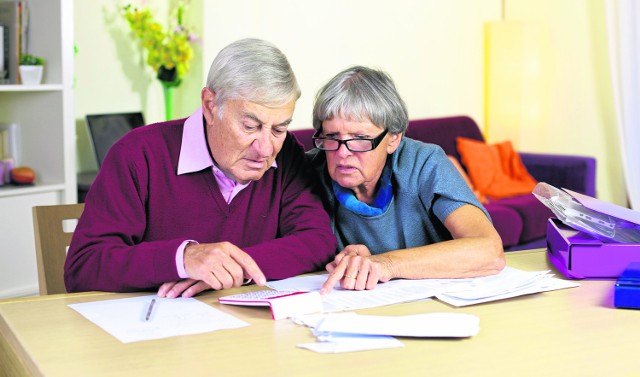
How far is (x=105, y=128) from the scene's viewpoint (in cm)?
429

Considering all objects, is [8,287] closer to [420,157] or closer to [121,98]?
[121,98]

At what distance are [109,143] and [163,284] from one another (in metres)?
2.50

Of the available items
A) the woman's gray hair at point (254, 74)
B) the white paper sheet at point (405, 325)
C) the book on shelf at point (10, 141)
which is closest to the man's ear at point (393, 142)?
the woman's gray hair at point (254, 74)

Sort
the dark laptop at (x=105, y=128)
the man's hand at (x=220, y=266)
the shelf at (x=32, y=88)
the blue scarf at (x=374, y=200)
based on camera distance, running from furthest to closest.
Answer: the dark laptop at (x=105, y=128) < the shelf at (x=32, y=88) < the blue scarf at (x=374, y=200) < the man's hand at (x=220, y=266)

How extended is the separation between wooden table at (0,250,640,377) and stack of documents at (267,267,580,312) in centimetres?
4

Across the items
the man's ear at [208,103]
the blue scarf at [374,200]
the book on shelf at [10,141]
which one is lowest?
the blue scarf at [374,200]

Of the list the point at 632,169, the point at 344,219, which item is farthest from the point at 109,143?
the point at 632,169

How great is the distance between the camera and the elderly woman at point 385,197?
6.63 feet

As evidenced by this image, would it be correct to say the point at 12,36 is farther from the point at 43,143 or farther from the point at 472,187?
the point at 472,187

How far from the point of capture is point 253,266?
1842mm

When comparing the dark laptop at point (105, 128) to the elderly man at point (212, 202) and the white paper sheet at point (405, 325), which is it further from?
the white paper sheet at point (405, 325)

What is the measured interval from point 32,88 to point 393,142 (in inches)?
71.9

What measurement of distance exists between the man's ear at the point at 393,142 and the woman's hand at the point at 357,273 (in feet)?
1.19

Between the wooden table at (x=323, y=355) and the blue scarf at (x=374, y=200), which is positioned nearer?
the wooden table at (x=323, y=355)
